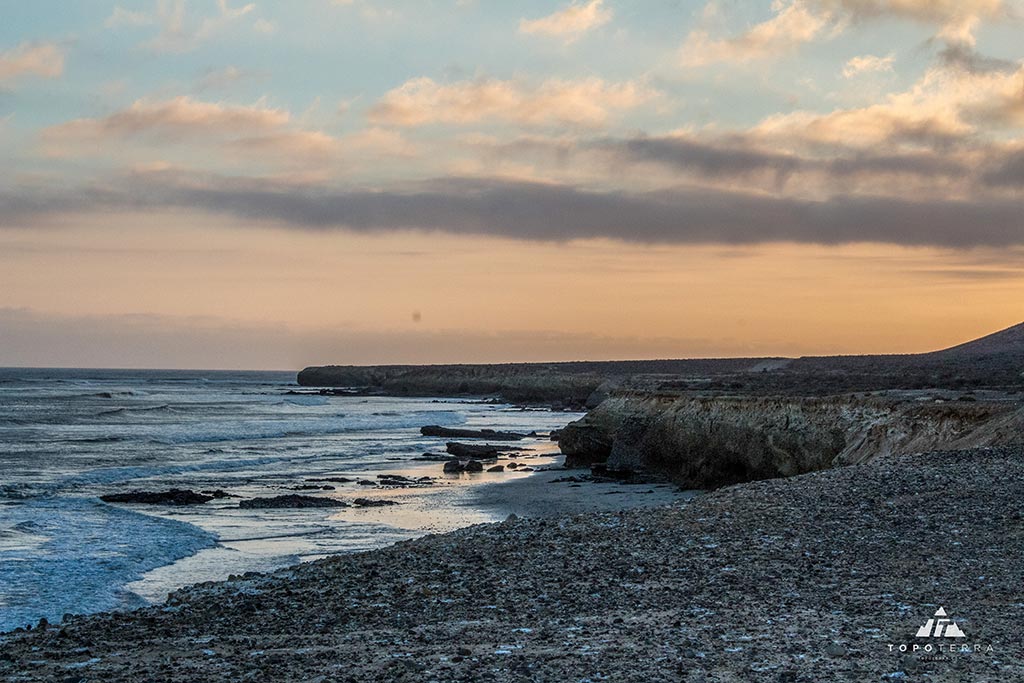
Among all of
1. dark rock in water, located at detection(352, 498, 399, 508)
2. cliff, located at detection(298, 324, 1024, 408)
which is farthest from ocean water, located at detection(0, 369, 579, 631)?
cliff, located at detection(298, 324, 1024, 408)

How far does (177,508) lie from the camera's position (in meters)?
25.5

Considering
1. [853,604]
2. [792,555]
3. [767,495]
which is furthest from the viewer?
[767,495]

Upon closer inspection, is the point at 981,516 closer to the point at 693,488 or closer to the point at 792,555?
the point at 792,555

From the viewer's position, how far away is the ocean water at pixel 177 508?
1634cm

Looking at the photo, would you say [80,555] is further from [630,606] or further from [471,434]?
[471,434]

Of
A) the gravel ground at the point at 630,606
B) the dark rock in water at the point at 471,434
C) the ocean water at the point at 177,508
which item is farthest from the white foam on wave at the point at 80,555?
the dark rock in water at the point at 471,434

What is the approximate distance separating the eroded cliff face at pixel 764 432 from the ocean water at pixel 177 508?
506 centimetres

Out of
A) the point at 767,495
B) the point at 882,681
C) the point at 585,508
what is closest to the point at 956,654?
the point at 882,681

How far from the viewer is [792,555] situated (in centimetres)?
1290

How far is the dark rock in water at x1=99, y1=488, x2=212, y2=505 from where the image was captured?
26.4 meters

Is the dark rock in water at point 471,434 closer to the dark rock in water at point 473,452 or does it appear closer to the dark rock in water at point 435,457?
the dark rock in water at point 473,452

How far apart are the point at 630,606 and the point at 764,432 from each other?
1891 cm

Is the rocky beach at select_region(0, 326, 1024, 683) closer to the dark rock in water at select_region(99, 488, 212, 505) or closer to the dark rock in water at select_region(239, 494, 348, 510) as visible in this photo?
the dark rock in water at select_region(239, 494, 348, 510)

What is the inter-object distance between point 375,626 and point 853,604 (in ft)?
16.3
